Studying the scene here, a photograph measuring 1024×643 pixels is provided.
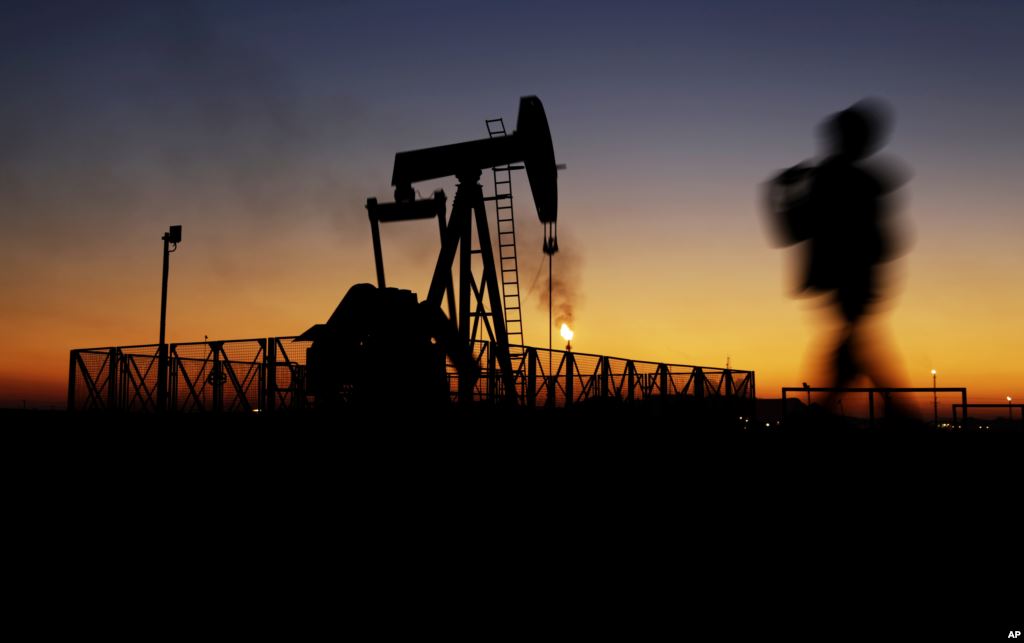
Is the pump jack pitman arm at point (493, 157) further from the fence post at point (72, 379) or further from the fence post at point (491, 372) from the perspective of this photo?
the fence post at point (72, 379)

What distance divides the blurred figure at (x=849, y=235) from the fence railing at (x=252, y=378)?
36.2 ft

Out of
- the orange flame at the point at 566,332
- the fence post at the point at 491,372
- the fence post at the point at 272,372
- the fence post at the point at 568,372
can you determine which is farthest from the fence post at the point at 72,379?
the orange flame at the point at 566,332

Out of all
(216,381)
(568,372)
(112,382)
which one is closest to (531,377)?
(568,372)

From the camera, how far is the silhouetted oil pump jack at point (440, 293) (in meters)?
15.2

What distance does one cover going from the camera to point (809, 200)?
5438 millimetres

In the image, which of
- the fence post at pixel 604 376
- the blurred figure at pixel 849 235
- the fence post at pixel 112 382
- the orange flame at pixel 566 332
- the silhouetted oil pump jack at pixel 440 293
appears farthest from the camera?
the orange flame at pixel 566 332

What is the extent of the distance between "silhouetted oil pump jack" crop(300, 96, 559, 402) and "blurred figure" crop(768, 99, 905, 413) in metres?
10.3

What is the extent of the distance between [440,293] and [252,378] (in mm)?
4958

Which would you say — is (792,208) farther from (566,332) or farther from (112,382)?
(566,332)

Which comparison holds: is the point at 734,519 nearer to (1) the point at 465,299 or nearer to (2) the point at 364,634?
(2) the point at 364,634

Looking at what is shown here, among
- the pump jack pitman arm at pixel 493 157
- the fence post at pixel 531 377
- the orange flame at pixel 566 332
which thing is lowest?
the fence post at pixel 531 377

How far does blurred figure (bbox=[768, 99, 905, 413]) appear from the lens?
17.4 feet

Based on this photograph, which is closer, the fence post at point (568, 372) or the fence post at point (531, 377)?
the fence post at point (531, 377)

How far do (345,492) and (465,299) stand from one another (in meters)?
8.18
